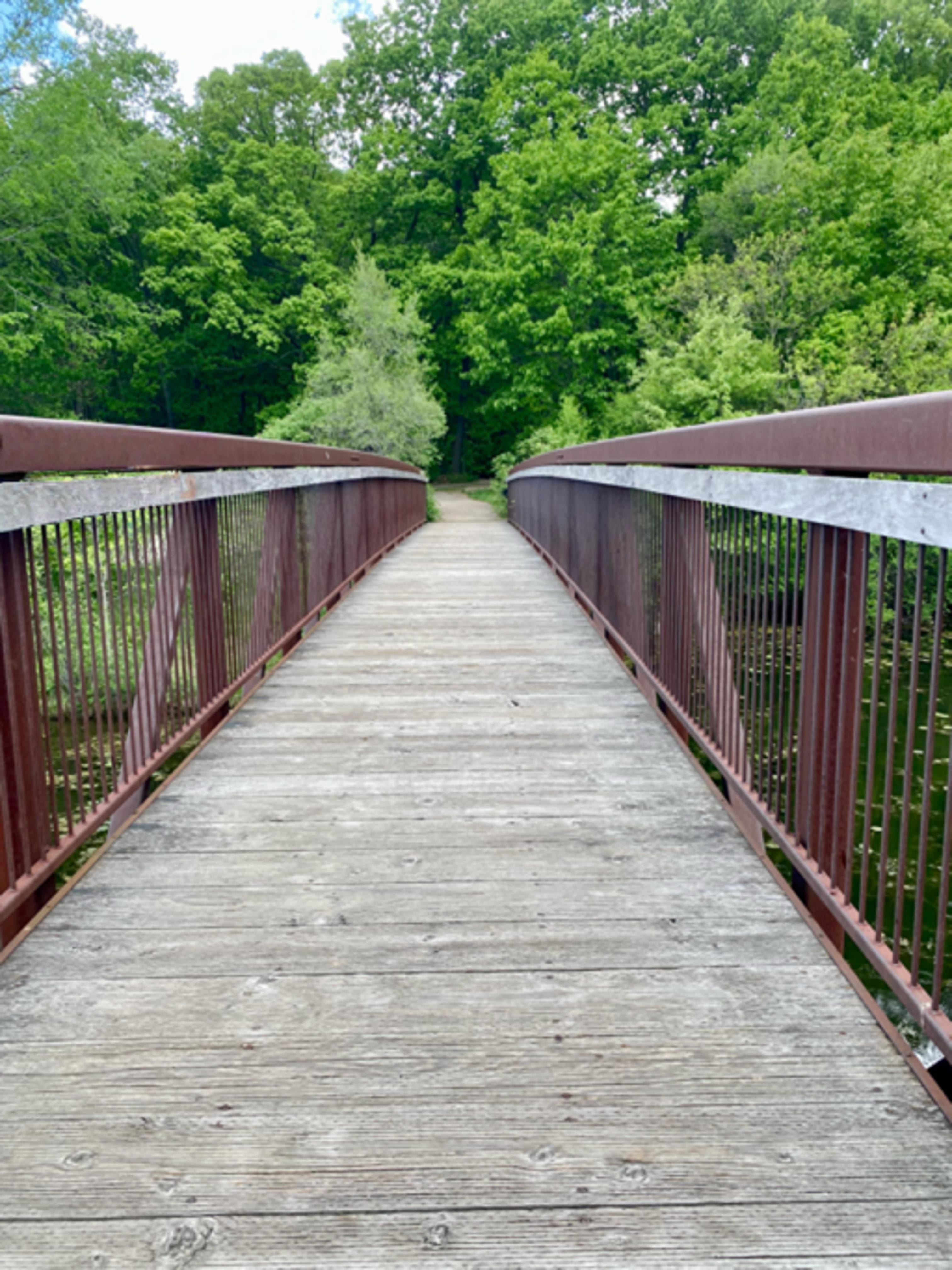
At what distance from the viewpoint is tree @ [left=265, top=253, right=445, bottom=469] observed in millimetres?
23703

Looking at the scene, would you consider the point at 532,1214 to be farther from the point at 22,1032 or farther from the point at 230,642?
the point at 230,642

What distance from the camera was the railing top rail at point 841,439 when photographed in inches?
61.7

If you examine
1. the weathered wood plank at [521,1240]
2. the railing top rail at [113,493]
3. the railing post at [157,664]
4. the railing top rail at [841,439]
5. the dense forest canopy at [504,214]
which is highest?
the dense forest canopy at [504,214]

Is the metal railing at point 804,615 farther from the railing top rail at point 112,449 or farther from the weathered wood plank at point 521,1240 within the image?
the railing top rail at point 112,449

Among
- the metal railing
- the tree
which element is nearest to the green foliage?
the tree

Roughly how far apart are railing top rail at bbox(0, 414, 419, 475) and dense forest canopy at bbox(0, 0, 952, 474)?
54.0ft

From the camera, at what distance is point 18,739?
2201mm

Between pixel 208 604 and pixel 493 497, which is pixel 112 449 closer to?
pixel 208 604

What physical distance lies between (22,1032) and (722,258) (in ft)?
99.9

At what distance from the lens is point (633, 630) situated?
16.4 feet

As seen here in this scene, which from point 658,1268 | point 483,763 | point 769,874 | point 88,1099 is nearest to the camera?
point 658,1268

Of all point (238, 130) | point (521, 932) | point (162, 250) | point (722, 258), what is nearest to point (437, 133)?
point (238, 130)

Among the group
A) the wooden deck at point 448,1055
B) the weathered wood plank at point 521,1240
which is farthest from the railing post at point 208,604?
the weathered wood plank at point 521,1240

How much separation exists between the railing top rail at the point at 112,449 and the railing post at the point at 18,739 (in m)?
0.19
